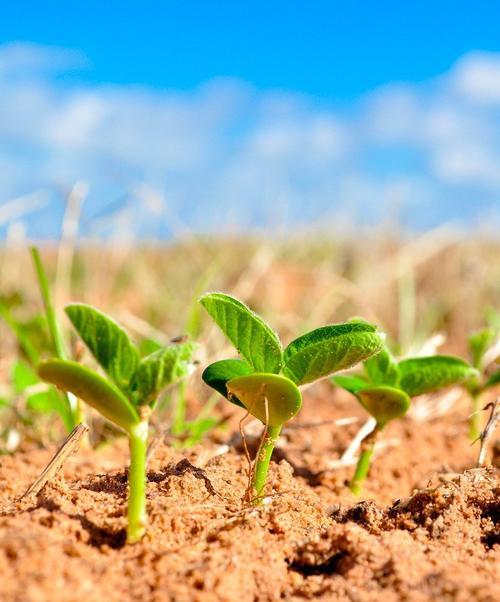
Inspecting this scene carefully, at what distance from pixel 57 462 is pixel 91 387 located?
1.10 feet

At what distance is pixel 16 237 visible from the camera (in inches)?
105

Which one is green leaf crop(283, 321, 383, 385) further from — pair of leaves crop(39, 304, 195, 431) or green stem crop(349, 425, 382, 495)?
green stem crop(349, 425, 382, 495)

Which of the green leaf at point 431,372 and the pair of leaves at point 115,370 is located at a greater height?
the green leaf at point 431,372

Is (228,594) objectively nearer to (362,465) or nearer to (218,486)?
(218,486)

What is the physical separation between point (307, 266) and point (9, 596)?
246 inches

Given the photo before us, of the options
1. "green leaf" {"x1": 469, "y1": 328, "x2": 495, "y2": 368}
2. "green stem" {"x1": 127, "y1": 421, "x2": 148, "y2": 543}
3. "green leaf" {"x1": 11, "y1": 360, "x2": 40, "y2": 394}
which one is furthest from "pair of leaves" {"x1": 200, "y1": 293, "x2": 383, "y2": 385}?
"green leaf" {"x1": 11, "y1": 360, "x2": 40, "y2": 394}

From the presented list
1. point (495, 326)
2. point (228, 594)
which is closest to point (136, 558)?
point (228, 594)

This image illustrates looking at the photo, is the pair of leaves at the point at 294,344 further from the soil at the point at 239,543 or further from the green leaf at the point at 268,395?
the soil at the point at 239,543

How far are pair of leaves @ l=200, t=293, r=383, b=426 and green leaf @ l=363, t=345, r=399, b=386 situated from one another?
13.2 inches

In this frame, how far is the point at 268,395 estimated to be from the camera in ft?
3.50

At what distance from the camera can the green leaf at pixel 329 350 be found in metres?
1.06

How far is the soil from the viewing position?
869 mm

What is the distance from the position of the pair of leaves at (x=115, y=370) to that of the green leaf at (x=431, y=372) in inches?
24.6

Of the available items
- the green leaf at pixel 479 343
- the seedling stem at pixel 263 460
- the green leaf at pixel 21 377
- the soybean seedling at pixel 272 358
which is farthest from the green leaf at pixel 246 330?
the green leaf at pixel 21 377
